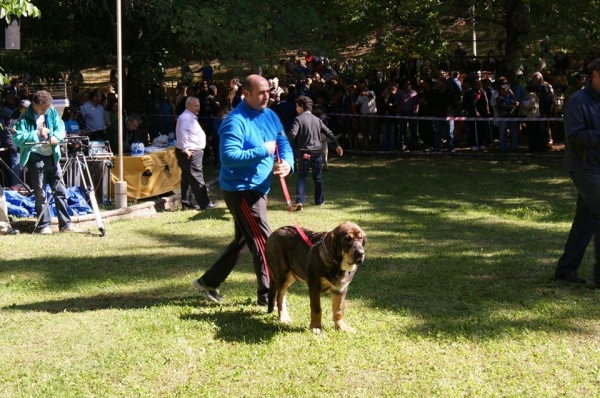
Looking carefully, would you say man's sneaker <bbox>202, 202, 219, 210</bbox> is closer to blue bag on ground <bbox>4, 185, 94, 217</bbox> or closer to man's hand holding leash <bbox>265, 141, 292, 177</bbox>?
blue bag on ground <bbox>4, 185, 94, 217</bbox>

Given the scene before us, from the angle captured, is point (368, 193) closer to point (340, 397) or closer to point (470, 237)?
point (470, 237)

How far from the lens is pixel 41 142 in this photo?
11.7 metres

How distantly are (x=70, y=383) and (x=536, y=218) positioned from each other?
899 cm

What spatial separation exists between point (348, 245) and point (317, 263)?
0.44 meters

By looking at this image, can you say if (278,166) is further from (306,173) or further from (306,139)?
(306,173)

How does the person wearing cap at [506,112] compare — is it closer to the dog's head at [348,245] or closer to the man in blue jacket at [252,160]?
the man in blue jacket at [252,160]

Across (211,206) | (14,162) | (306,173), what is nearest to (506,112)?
(306,173)

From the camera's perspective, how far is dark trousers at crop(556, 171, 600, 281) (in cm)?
789

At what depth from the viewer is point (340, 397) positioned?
5.57 m

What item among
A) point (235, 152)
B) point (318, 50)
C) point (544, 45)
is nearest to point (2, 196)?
point (235, 152)

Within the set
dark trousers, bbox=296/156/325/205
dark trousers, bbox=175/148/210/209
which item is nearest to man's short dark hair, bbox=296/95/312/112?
dark trousers, bbox=296/156/325/205

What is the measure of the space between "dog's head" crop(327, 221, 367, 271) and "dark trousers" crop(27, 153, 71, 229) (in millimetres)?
6748

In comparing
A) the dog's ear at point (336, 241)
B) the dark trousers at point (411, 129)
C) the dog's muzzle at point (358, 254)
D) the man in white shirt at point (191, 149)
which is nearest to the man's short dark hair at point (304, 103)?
the man in white shirt at point (191, 149)

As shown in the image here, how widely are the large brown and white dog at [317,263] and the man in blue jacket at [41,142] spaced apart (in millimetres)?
5641
